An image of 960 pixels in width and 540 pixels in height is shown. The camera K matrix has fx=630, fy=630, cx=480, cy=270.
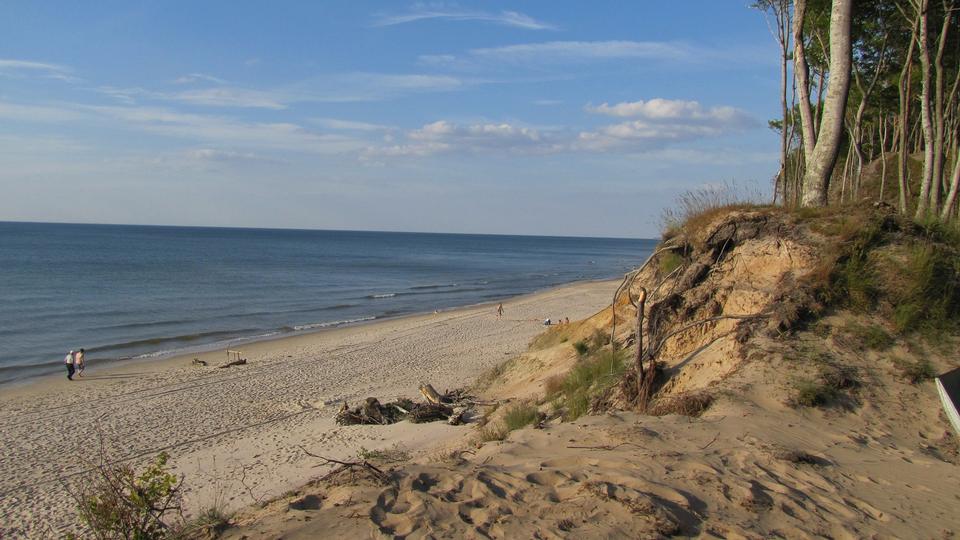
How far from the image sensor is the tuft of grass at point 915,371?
24.0 feet

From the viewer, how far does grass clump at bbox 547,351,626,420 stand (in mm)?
8602

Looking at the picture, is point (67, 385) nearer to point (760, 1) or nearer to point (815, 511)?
point (815, 511)

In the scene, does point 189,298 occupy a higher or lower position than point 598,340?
lower

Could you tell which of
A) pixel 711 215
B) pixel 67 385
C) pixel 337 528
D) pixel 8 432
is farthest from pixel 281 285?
pixel 337 528

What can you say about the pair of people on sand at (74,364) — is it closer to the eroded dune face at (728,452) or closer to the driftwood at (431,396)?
the driftwood at (431,396)

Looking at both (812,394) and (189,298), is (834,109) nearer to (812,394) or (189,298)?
(812,394)

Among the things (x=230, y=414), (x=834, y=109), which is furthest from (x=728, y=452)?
(x=230, y=414)

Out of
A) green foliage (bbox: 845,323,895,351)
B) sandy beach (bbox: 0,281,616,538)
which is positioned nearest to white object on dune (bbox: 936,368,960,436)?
green foliage (bbox: 845,323,895,351)

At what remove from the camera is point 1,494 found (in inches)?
420

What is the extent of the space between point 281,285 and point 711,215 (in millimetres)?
44825

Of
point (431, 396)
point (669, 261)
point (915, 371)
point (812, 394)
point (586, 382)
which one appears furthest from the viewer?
point (431, 396)

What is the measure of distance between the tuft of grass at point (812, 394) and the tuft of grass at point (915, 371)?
1.04 meters

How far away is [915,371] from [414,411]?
338 inches

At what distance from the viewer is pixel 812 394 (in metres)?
6.93
